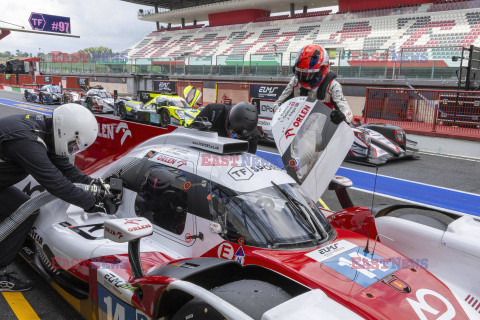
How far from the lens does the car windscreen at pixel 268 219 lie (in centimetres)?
253

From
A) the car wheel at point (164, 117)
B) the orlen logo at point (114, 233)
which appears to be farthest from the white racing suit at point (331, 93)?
the car wheel at point (164, 117)

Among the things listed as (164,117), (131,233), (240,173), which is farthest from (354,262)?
(164,117)

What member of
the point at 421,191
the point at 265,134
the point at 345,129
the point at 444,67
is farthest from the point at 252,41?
the point at 345,129

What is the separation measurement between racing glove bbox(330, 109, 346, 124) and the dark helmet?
3.00ft

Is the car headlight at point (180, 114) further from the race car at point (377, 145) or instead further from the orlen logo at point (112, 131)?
the orlen logo at point (112, 131)

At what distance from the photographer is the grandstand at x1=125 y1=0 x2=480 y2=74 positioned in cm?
2477

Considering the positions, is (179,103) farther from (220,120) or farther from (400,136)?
(220,120)

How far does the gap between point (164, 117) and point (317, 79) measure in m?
10.3

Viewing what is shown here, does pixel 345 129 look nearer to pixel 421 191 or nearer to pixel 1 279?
pixel 1 279

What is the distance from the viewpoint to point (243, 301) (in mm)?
A: 1916

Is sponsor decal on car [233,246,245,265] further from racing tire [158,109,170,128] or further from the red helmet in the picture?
racing tire [158,109,170,128]

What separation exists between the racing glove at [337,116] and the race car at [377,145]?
16.5 feet

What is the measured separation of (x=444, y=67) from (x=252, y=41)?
972 inches

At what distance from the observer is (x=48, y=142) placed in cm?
329
